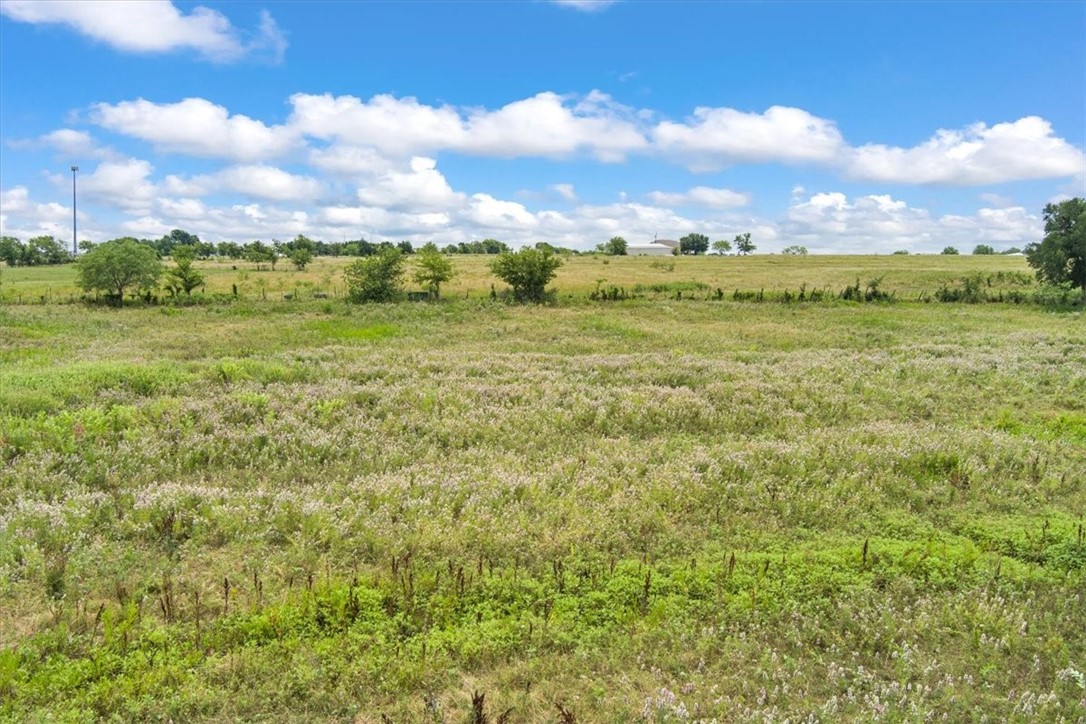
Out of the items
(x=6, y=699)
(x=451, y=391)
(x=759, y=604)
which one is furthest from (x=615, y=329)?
(x=6, y=699)

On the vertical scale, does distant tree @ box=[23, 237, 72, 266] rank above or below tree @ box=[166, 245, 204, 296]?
above

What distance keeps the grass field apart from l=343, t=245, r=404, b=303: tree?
90.7 feet

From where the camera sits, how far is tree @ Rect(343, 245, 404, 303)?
4619 cm

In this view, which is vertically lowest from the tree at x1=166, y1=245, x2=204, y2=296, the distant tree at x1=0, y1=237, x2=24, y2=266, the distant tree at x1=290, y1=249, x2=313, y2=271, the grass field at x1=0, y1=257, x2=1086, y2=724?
the grass field at x1=0, y1=257, x2=1086, y2=724

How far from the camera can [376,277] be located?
4625cm

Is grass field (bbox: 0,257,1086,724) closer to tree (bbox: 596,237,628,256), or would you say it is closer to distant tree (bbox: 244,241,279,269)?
distant tree (bbox: 244,241,279,269)

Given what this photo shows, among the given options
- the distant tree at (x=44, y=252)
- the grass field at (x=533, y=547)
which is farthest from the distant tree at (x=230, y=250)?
the grass field at (x=533, y=547)

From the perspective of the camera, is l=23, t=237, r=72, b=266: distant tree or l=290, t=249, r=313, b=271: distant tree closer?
l=290, t=249, r=313, b=271: distant tree

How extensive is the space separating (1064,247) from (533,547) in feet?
186

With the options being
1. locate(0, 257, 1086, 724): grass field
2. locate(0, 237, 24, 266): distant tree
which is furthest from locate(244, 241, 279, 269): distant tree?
locate(0, 257, 1086, 724): grass field

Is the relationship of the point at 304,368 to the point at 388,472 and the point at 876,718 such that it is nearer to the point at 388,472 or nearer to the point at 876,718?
the point at 388,472

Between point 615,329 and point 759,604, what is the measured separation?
86.9 ft

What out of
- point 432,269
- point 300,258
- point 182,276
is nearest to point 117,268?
point 182,276

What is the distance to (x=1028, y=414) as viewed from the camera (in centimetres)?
1614
